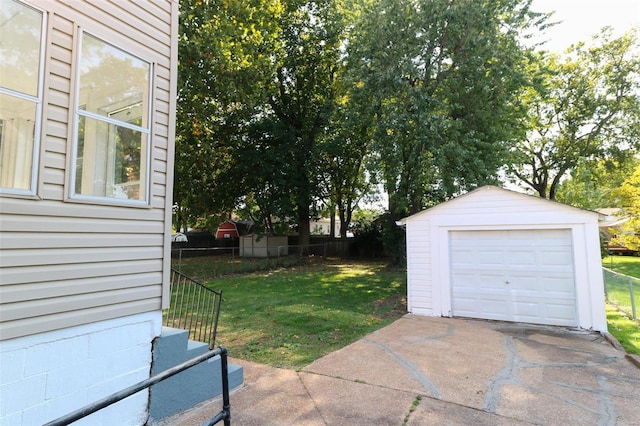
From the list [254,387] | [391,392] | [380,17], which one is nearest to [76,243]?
[254,387]

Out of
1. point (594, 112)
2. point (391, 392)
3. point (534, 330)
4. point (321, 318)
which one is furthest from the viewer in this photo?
point (594, 112)

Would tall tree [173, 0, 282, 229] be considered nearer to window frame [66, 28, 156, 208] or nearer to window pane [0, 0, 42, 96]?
window frame [66, 28, 156, 208]

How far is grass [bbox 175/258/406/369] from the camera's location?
18.7ft

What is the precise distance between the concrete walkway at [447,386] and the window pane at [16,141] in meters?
2.56

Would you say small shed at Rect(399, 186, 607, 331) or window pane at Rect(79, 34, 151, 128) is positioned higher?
window pane at Rect(79, 34, 151, 128)

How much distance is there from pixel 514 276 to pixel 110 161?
7620mm

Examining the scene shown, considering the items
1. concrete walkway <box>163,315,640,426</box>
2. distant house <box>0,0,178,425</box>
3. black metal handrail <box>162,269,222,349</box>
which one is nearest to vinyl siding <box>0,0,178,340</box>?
distant house <box>0,0,178,425</box>

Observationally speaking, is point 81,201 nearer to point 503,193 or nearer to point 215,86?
point 503,193

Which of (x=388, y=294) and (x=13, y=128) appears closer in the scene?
(x=13, y=128)

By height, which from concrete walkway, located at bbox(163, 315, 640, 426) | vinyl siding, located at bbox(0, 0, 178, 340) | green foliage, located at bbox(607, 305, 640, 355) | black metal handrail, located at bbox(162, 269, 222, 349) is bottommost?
green foliage, located at bbox(607, 305, 640, 355)

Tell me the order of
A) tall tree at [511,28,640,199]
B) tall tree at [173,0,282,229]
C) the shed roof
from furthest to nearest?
tall tree at [511,28,640,199] → tall tree at [173,0,282,229] → the shed roof

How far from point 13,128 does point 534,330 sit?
8.30 m

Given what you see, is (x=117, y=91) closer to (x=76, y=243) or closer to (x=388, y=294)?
(x=76, y=243)

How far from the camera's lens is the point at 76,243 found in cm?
284
